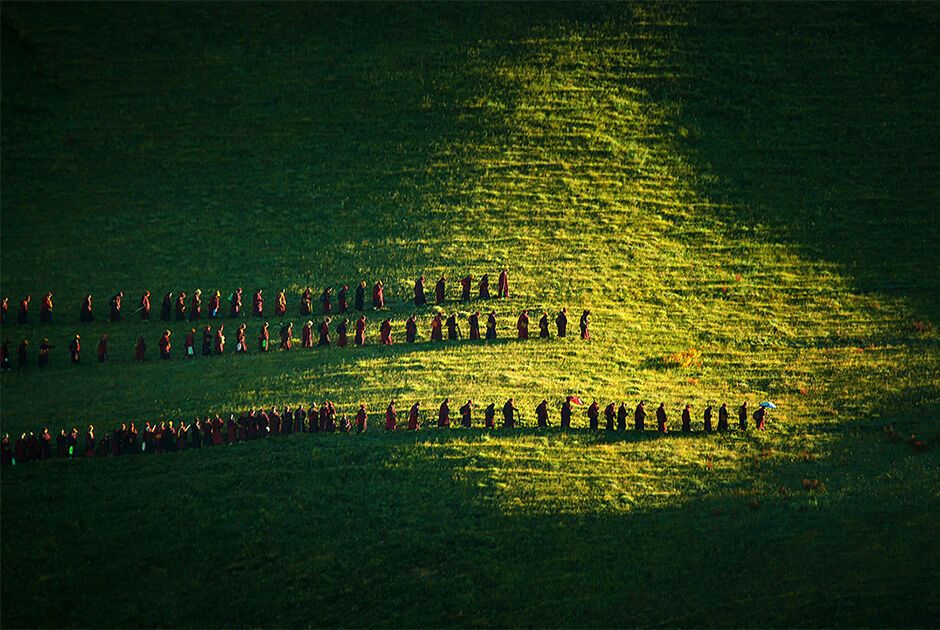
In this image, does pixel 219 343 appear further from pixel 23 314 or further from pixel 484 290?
pixel 484 290

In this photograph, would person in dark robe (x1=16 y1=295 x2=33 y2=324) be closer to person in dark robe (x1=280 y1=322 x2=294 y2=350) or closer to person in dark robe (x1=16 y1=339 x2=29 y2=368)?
person in dark robe (x1=16 y1=339 x2=29 y2=368)

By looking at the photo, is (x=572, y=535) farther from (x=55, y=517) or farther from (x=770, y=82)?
(x=770, y=82)

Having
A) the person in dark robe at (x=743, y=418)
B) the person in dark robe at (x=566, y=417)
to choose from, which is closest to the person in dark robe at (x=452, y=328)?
the person in dark robe at (x=566, y=417)

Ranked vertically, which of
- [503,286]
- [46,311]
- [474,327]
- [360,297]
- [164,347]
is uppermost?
[503,286]

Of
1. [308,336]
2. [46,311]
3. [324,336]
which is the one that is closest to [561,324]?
[324,336]

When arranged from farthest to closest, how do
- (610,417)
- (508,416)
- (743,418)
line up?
(743,418)
(610,417)
(508,416)

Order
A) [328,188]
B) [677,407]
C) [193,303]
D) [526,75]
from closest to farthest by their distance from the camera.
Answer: [677,407] → [193,303] → [328,188] → [526,75]

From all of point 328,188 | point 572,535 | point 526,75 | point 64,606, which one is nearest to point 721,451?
point 572,535
